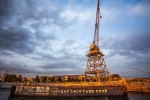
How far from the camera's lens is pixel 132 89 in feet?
216

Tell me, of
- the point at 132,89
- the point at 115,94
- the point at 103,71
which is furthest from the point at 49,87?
the point at 132,89

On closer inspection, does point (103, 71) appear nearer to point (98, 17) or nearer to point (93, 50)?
point (93, 50)

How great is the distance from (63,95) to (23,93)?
17298 mm

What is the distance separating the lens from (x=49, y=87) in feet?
161

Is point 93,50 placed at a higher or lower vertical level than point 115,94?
higher

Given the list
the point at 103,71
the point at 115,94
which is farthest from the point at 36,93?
the point at 103,71

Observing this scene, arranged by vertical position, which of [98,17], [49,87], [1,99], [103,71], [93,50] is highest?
[98,17]

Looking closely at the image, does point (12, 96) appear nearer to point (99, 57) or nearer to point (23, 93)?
point (23, 93)

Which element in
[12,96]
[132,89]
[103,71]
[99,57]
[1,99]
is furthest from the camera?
[99,57]

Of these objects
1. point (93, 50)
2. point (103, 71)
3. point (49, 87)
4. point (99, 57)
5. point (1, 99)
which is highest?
point (93, 50)

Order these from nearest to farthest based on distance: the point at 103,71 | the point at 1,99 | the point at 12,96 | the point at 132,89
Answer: the point at 1,99
the point at 12,96
the point at 132,89
the point at 103,71

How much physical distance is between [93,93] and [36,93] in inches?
989

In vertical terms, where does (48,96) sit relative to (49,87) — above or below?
below

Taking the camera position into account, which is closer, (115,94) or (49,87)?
(49,87)
